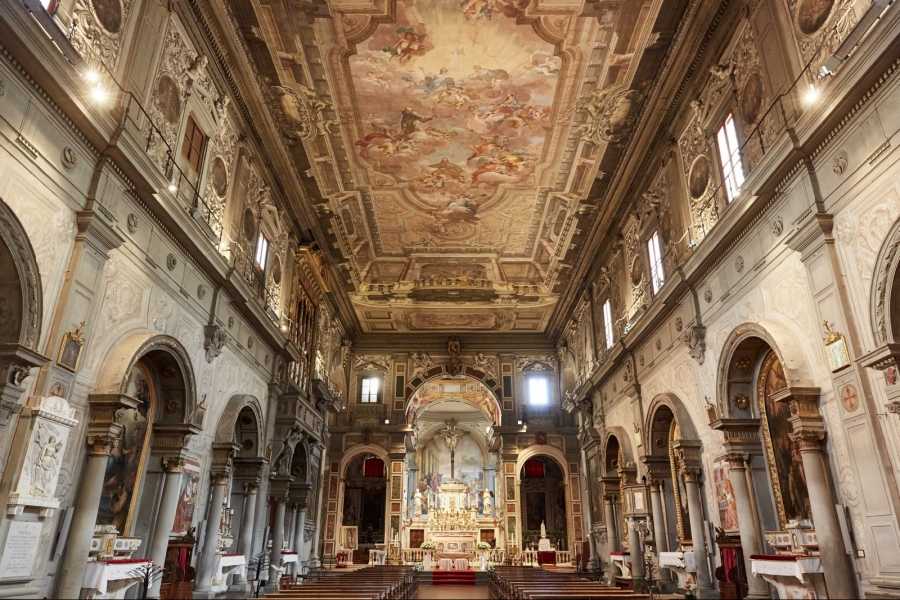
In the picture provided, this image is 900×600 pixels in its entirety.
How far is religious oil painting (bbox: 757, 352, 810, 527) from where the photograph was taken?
983 centimetres

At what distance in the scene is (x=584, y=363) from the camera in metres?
22.5

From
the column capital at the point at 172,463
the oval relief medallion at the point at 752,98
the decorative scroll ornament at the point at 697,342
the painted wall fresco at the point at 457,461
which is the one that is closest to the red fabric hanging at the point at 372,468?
the painted wall fresco at the point at 457,461

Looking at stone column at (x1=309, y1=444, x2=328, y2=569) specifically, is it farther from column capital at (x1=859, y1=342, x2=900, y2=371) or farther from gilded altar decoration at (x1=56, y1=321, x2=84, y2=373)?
column capital at (x1=859, y1=342, x2=900, y2=371)

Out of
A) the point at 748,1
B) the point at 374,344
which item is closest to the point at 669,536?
the point at 748,1

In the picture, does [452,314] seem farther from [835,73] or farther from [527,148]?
[835,73]

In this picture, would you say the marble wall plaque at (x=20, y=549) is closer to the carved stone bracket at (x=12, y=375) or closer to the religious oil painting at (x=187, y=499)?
the carved stone bracket at (x=12, y=375)

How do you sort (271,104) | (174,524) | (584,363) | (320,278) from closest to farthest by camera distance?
(174,524) → (271,104) → (320,278) → (584,363)

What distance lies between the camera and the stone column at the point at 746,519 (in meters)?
9.84

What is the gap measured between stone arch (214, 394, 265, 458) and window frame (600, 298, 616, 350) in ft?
33.3

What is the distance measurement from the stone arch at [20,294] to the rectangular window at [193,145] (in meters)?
4.73

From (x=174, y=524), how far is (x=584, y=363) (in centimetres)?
1496

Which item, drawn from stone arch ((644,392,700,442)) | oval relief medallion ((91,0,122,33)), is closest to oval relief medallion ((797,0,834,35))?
stone arch ((644,392,700,442))

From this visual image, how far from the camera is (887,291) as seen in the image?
7.12m

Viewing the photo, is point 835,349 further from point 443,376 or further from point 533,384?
point 443,376
